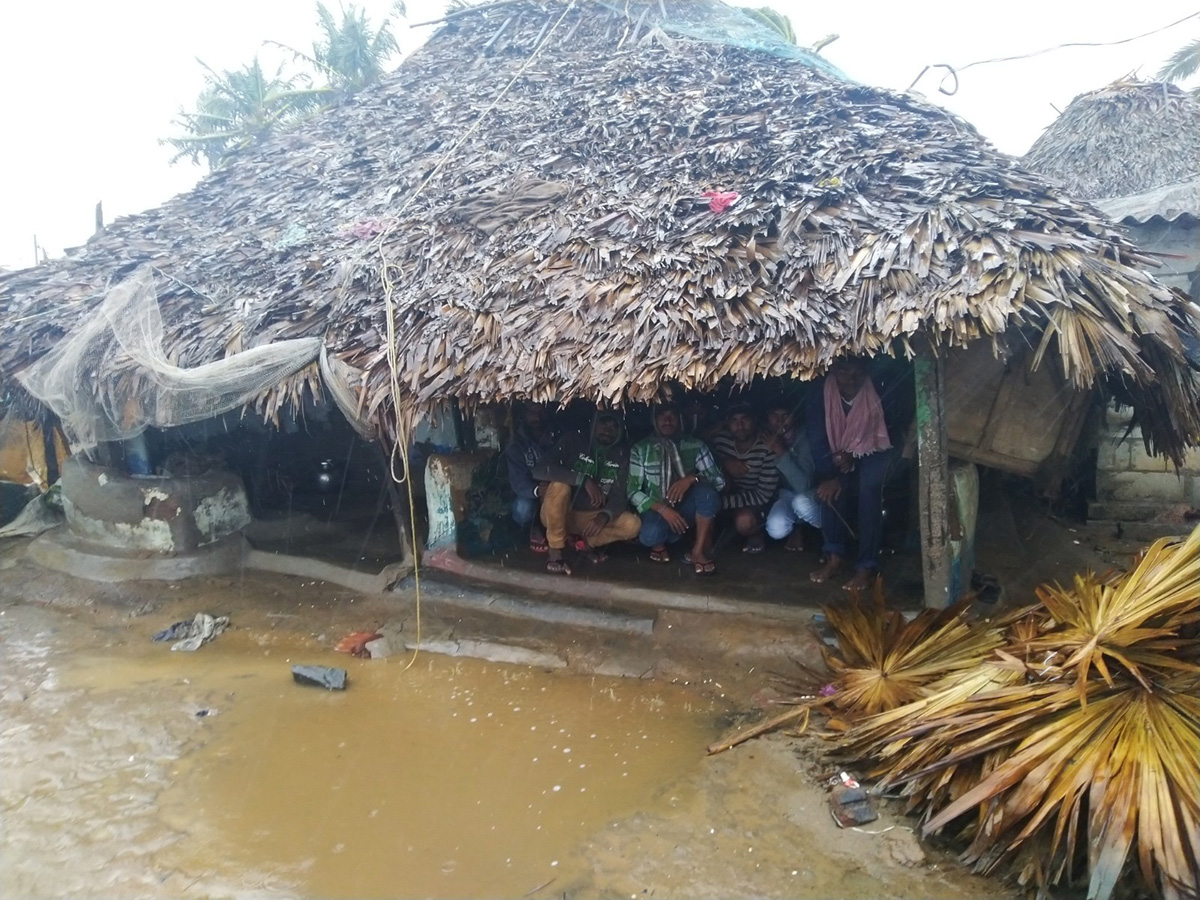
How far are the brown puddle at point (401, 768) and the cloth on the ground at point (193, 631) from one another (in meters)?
0.21

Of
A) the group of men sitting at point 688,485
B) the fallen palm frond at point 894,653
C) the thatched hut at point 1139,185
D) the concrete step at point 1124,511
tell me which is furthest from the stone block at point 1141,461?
the fallen palm frond at point 894,653

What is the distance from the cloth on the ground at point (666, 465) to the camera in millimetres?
5789

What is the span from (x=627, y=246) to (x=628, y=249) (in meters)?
0.04

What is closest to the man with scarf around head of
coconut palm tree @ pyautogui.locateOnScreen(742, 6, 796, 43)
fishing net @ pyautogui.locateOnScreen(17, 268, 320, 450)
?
fishing net @ pyautogui.locateOnScreen(17, 268, 320, 450)

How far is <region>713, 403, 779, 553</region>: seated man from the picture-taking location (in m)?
5.91

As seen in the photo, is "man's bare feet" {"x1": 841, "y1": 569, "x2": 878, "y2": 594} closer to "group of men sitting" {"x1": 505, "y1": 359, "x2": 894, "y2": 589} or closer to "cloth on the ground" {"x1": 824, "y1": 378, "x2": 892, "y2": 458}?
A: "group of men sitting" {"x1": 505, "y1": 359, "x2": 894, "y2": 589}

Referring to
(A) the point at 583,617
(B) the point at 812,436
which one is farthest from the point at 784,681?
(B) the point at 812,436

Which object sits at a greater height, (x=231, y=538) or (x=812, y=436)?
(x=812, y=436)

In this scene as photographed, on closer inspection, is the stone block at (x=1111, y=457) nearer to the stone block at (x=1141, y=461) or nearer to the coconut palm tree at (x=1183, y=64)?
the stone block at (x=1141, y=461)

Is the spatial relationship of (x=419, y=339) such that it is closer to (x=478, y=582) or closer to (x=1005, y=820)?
Result: (x=478, y=582)

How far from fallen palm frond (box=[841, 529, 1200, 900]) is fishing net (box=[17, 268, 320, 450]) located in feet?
15.7

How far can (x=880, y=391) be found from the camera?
19.1 ft

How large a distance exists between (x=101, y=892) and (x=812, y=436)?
4844mm

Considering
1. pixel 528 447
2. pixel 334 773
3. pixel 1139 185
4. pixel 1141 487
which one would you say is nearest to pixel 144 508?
pixel 528 447
